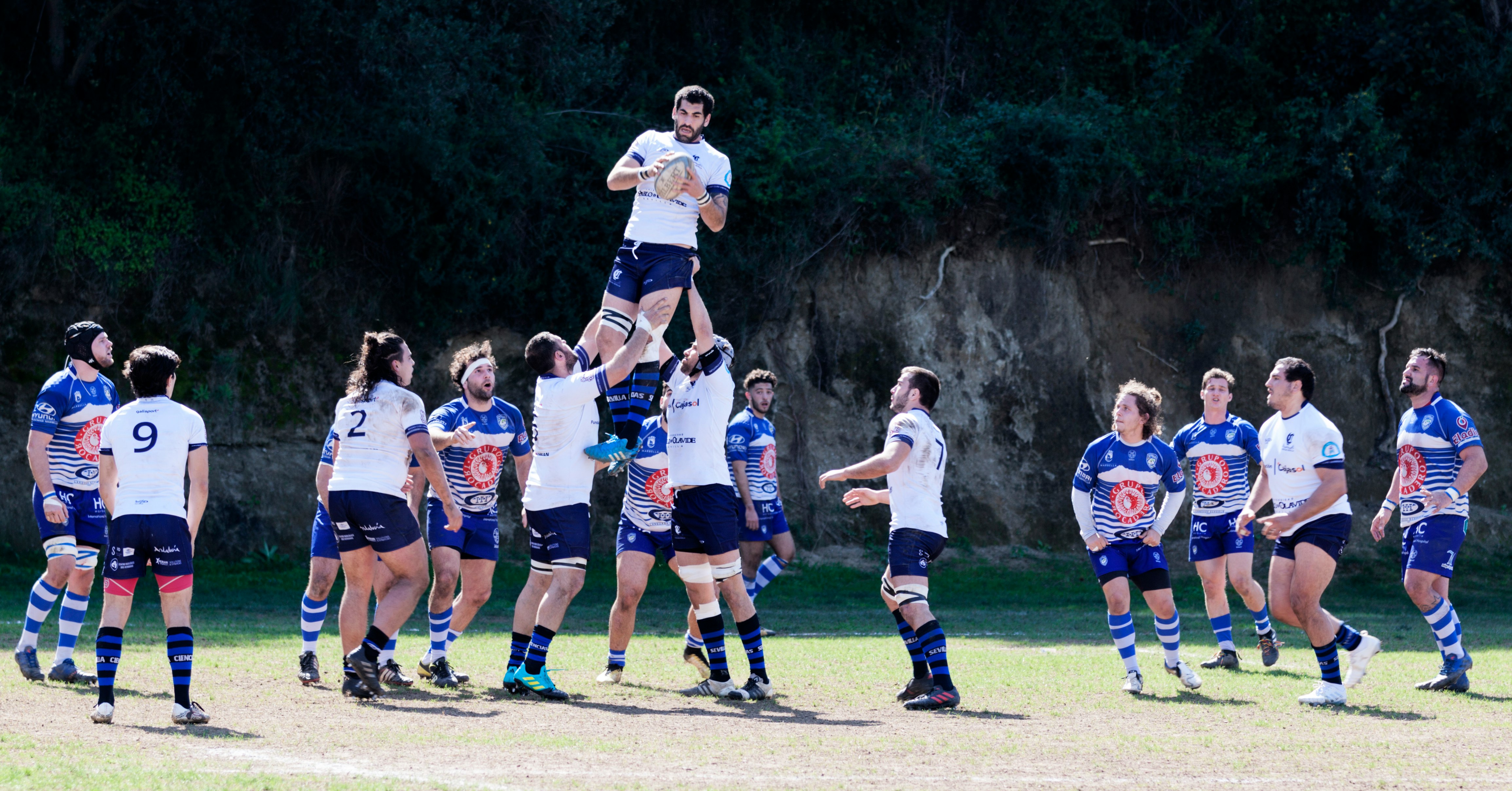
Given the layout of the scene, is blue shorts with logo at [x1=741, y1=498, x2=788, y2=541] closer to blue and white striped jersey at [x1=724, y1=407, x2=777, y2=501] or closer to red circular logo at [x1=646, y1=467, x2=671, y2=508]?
blue and white striped jersey at [x1=724, y1=407, x2=777, y2=501]

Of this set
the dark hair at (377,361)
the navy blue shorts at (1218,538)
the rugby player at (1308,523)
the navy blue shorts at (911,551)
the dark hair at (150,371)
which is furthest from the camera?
the navy blue shorts at (1218,538)

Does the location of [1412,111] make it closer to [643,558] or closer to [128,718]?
[643,558]

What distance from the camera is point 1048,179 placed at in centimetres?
2148

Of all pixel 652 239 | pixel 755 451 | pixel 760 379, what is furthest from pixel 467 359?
pixel 755 451

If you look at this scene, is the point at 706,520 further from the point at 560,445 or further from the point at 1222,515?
the point at 1222,515

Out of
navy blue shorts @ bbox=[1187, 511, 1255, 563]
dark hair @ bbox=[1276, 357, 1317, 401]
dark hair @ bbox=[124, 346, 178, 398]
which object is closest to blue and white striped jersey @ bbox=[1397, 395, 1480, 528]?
dark hair @ bbox=[1276, 357, 1317, 401]

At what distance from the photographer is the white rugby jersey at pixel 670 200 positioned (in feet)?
28.4

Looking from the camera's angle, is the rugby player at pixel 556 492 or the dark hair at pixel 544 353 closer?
the rugby player at pixel 556 492

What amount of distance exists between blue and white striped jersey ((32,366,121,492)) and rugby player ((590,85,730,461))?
11.7ft

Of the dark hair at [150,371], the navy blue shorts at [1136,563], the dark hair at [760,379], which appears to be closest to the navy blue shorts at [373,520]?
the dark hair at [150,371]

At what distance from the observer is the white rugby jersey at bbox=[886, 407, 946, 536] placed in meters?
8.23

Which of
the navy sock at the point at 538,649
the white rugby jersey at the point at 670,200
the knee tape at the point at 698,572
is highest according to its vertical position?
the white rugby jersey at the point at 670,200

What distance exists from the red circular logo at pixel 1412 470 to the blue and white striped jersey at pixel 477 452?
6337 mm

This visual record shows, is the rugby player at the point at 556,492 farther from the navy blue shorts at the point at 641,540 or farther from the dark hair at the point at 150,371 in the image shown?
the dark hair at the point at 150,371
